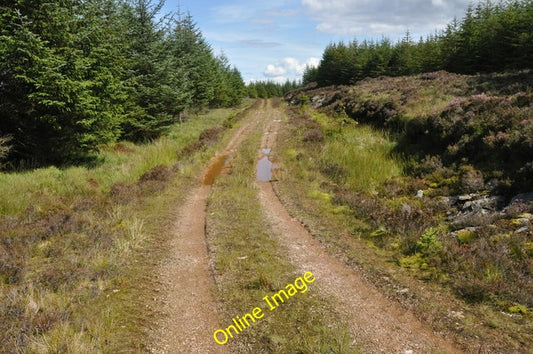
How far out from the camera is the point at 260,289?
21.7 ft

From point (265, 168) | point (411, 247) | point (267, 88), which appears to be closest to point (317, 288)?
point (411, 247)

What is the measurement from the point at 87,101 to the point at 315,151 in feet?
39.8

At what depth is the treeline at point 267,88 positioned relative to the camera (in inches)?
4389

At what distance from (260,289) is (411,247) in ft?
12.9

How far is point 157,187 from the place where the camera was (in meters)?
13.4

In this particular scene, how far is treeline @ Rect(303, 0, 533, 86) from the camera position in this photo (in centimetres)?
2969

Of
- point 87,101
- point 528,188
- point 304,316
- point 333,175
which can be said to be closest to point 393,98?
point 333,175

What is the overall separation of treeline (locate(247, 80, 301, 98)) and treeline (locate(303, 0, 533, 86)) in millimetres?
45618

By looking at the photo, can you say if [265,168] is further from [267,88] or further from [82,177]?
[267,88]

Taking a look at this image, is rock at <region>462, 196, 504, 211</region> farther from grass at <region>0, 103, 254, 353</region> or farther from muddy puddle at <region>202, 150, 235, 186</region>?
muddy puddle at <region>202, 150, 235, 186</region>

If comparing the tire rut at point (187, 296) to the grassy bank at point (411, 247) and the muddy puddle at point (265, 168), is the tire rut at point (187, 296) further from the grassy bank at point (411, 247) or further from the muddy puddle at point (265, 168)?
the muddy puddle at point (265, 168)

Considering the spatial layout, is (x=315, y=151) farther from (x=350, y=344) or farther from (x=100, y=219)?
(x=350, y=344)

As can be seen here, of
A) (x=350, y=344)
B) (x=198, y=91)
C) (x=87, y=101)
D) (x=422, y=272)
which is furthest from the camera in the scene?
(x=198, y=91)

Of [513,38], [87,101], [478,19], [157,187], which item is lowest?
→ [157,187]
